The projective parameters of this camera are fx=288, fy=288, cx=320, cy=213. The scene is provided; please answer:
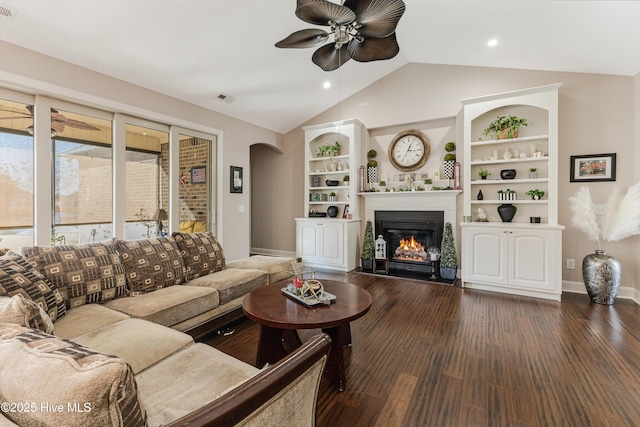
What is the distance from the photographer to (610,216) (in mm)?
3471

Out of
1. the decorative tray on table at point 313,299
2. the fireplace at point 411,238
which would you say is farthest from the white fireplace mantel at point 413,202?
the decorative tray on table at point 313,299

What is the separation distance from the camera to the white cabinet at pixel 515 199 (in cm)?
365

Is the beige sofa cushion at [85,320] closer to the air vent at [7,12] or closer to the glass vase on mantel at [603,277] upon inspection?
the air vent at [7,12]

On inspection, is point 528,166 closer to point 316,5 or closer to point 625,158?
point 625,158

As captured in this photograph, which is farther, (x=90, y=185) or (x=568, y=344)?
(x=90, y=185)

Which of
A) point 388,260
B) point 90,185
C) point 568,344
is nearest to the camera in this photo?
point 568,344

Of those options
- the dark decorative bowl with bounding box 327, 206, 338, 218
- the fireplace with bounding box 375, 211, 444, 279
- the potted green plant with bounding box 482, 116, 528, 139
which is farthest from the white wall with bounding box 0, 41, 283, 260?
the potted green plant with bounding box 482, 116, 528, 139

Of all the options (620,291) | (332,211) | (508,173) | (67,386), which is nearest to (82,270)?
(67,386)

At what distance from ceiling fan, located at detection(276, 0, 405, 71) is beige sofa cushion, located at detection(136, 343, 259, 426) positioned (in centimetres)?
230

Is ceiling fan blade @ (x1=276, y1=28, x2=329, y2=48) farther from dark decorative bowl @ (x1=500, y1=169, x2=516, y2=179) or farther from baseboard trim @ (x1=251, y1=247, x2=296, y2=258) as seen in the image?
baseboard trim @ (x1=251, y1=247, x2=296, y2=258)

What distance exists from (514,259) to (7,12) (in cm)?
592

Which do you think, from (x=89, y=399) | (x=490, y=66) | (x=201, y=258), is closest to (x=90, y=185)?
(x=201, y=258)

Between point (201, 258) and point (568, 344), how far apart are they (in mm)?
3499

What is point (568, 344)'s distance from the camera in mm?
2473
